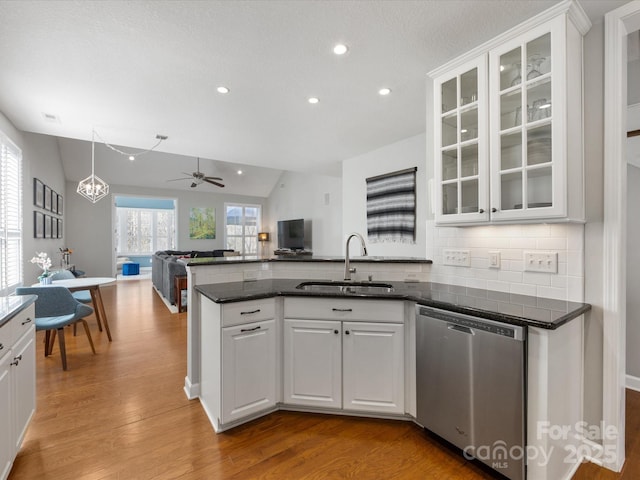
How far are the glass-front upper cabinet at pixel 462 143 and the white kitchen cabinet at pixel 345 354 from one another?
0.75m

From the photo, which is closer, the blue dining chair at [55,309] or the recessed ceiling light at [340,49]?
the recessed ceiling light at [340,49]

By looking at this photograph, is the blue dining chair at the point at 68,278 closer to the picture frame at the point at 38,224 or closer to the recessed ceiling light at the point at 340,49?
the picture frame at the point at 38,224

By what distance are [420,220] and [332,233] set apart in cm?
349

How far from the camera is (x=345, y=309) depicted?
6.68 feet

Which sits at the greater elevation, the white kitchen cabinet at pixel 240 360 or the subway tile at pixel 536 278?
the subway tile at pixel 536 278

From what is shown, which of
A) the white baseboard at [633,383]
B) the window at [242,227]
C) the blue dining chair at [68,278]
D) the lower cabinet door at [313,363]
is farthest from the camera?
the window at [242,227]

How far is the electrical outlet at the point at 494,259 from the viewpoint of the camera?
208cm

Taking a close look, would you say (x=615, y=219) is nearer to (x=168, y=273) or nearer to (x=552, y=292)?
(x=552, y=292)

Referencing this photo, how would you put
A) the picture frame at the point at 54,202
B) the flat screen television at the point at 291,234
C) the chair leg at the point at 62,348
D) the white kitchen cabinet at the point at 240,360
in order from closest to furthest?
the white kitchen cabinet at the point at 240,360
the chair leg at the point at 62,348
the picture frame at the point at 54,202
the flat screen television at the point at 291,234

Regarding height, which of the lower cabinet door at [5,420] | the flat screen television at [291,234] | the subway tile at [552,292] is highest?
the flat screen television at [291,234]

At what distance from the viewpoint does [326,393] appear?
6.84ft

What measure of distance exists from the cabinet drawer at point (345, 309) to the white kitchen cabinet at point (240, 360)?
0.16 meters

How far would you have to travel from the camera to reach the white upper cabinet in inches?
63.0

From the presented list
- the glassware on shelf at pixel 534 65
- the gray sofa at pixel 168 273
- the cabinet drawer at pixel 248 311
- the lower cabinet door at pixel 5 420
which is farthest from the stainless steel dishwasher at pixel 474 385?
the gray sofa at pixel 168 273
